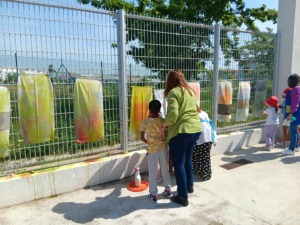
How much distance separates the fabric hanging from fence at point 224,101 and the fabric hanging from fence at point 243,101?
0.39 m

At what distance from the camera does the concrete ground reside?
10.6 feet

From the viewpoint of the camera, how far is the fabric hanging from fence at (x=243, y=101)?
598 cm

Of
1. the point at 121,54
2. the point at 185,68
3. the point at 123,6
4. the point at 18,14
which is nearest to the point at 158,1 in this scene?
the point at 123,6

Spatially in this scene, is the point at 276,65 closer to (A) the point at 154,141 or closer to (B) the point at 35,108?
(A) the point at 154,141

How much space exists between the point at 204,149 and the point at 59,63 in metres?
2.62

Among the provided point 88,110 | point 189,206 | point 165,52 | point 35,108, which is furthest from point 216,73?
point 35,108

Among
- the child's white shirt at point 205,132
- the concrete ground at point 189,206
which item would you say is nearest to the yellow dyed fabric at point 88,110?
the concrete ground at point 189,206

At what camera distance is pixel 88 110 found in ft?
13.1

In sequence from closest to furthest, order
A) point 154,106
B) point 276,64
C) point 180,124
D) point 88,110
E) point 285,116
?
point 180,124, point 154,106, point 88,110, point 285,116, point 276,64

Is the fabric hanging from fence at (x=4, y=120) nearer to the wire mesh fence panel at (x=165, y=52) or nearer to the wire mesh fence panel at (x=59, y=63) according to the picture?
the wire mesh fence panel at (x=59, y=63)

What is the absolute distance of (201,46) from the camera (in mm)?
5277

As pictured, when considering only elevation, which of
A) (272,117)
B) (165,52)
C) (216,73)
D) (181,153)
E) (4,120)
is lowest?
(181,153)

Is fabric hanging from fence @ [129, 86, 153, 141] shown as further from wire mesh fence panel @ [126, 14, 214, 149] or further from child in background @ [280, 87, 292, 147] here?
child in background @ [280, 87, 292, 147]

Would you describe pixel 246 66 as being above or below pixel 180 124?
above
